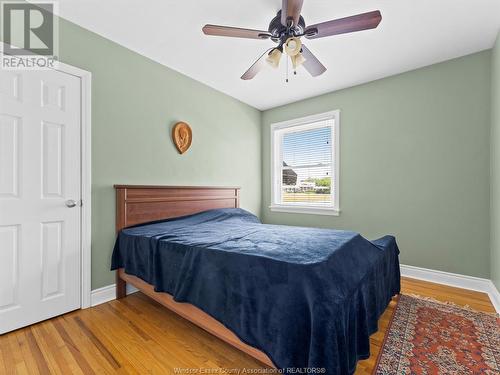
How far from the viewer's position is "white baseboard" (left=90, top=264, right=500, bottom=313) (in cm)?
220

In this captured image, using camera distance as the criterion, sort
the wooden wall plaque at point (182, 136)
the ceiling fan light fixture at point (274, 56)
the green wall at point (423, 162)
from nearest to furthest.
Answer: the ceiling fan light fixture at point (274, 56)
the green wall at point (423, 162)
the wooden wall plaque at point (182, 136)

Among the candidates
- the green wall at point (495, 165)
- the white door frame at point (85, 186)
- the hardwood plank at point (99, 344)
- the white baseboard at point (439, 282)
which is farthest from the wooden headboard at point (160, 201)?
the green wall at point (495, 165)

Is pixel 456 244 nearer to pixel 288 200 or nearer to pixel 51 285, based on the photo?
pixel 288 200

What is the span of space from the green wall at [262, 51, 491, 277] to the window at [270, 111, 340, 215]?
0.51 ft

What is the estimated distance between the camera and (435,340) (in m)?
1.65

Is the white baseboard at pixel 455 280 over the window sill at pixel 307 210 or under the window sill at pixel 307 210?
under

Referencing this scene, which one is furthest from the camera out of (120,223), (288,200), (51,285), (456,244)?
(288,200)

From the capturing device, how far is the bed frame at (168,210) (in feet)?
5.00

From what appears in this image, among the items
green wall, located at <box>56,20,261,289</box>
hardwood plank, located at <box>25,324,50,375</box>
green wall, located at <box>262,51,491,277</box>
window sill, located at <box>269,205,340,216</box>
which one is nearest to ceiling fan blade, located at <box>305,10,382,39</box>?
green wall, located at <box>262,51,491,277</box>

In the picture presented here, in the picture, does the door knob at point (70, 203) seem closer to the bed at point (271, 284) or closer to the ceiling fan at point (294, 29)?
the bed at point (271, 284)

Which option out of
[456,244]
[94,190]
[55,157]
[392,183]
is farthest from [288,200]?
[55,157]

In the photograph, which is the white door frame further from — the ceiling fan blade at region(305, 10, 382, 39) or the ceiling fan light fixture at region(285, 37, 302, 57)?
the ceiling fan blade at region(305, 10, 382, 39)

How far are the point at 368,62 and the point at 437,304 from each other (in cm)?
263
